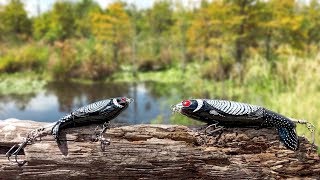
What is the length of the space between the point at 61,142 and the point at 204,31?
16282 millimetres

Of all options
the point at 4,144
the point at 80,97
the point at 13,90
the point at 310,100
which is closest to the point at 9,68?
the point at 13,90

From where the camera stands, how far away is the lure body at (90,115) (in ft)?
8.41

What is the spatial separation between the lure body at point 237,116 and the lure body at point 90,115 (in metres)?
0.36

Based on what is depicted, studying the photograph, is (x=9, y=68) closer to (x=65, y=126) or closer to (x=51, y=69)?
(x=51, y=69)

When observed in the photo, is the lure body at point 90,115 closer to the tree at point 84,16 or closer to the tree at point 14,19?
the tree at point 84,16

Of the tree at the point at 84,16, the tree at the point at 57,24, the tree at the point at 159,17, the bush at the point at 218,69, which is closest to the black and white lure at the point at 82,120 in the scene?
the bush at the point at 218,69

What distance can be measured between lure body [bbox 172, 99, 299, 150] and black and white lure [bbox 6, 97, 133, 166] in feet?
1.23

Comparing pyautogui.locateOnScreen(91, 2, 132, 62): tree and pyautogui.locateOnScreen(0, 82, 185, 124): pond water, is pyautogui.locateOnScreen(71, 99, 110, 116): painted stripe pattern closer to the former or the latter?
pyautogui.locateOnScreen(0, 82, 185, 124): pond water

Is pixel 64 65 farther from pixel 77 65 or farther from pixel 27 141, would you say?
pixel 27 141

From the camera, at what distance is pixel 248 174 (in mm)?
2615

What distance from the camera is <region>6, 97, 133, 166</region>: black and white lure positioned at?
2559 mm

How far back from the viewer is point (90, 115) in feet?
8.43

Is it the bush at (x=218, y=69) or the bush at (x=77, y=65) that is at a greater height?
the bush at (x=77, y=65)

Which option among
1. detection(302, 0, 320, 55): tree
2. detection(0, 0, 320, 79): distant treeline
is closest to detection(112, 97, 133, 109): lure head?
detection(0, 0, 320, 79): distant treeline
